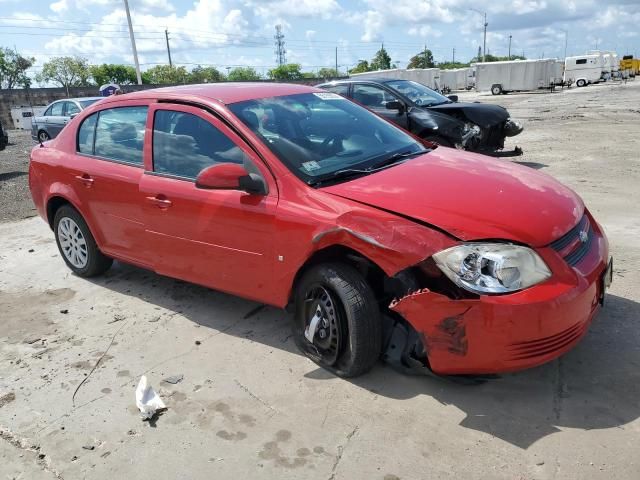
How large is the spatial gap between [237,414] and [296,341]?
0.67m

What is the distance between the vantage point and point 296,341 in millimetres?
3578

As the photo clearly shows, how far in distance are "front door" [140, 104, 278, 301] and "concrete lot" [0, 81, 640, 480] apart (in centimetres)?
50

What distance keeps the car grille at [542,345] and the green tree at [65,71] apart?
8679cm

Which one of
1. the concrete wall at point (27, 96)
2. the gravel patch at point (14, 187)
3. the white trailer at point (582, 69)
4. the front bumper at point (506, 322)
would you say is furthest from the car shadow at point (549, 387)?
the white trailer at point (582, 69)

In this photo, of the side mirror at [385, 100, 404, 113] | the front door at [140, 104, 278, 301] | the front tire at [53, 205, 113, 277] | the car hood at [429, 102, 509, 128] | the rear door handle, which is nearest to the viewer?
the front door at [140, 104, 278, 301]

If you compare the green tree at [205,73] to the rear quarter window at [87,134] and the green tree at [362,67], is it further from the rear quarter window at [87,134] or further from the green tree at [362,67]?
the rear quarter window at [87,134]

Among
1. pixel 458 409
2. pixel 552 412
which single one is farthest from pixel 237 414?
pixel 552 412

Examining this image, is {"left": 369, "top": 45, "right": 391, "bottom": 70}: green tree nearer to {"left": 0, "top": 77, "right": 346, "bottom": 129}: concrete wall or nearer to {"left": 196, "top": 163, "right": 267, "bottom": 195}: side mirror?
{"left": 0, "top": 77, "right": 346, "bottom": 129}: concrete wall

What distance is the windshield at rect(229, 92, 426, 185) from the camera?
11.5 feet

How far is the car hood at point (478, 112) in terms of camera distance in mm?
9383

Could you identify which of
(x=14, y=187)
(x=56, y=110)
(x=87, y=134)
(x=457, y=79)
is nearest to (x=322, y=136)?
(x=87, y=134)

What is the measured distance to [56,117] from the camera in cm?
1742

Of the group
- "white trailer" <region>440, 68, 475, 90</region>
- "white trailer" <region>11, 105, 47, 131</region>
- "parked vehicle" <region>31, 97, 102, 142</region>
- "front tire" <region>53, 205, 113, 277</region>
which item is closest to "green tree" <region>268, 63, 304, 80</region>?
"white trailer" <region>440, 68, 475, 90</region>

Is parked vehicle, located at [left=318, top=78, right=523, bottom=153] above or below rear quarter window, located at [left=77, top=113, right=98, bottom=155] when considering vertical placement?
below
